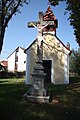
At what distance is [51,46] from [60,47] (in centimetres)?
91

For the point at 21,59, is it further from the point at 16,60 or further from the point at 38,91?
the point at 38,91

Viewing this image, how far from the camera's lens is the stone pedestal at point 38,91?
13.0 m

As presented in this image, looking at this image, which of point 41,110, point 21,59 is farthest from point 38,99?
point 21,59

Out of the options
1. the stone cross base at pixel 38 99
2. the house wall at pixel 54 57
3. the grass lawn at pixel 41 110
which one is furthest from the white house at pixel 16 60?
the stone cross base at pixel 38 99

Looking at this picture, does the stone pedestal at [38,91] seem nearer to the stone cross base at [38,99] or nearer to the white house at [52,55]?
the stone cross base at [38,99]

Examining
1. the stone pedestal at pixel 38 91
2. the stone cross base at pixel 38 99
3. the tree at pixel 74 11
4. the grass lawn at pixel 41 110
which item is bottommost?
the grass lawn at pixel 41 110

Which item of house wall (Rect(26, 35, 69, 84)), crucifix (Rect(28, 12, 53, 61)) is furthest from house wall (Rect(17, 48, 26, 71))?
crucifix (Rect(28, 12, 53, 61))

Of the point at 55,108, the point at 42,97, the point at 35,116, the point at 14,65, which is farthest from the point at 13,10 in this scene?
the point at 14,65

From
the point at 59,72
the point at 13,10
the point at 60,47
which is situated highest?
the point at 13,10

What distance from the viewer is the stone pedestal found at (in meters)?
13.0

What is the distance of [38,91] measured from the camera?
1334 centimetres

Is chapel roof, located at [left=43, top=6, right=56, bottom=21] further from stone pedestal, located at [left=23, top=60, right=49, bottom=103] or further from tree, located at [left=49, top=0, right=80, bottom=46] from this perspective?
stone pedestal, located at [left=23, top=60, right=49, bottom=103]

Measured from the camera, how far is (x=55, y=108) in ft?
37.3

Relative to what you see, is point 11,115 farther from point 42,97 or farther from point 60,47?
point 60,47
